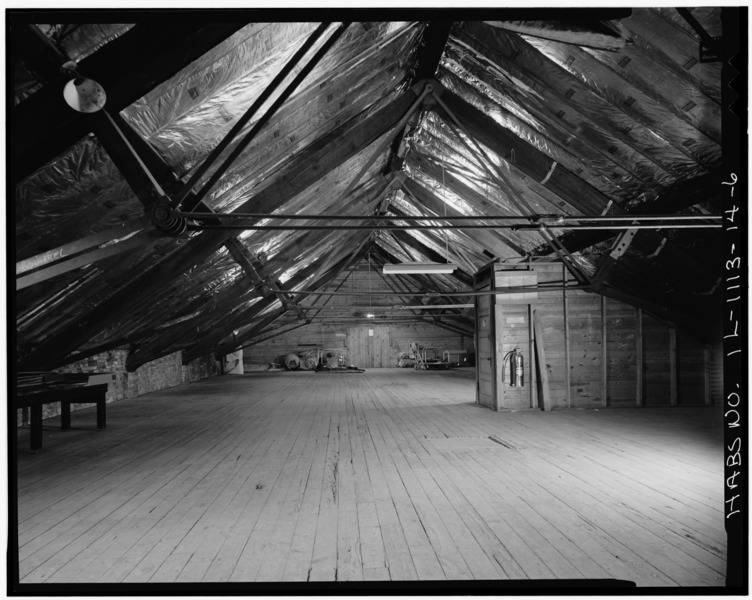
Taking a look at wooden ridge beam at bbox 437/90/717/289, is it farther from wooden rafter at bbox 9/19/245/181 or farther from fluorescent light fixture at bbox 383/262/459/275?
wooden rafter at bbox 9/19/245/181

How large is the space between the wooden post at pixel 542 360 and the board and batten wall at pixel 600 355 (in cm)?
7

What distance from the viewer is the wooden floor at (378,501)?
8.99 feet

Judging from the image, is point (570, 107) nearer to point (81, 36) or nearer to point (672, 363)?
point (81, 36)

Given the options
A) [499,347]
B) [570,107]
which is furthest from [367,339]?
[570,107]

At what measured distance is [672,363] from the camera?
8.80 metres

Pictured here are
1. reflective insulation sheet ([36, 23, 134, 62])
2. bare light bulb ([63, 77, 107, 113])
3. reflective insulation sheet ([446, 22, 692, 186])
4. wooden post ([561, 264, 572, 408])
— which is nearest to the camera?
reflective insulation sheet ([36, 23, 134, 62])

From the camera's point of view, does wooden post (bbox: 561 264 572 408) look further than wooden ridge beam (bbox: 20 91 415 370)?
Yes

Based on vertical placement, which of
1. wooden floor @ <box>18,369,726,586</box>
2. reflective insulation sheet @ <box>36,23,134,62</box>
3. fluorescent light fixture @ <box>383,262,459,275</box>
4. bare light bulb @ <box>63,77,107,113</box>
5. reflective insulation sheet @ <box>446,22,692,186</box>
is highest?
reflective insulation sheet @ <box>446,22,692,186</box>

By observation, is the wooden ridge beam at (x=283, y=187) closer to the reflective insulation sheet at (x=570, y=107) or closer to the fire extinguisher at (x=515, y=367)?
the reflective insulation sheet at (x=570, y=107)

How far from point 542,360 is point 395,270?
10.6ft

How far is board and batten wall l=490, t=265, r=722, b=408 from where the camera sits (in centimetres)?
878

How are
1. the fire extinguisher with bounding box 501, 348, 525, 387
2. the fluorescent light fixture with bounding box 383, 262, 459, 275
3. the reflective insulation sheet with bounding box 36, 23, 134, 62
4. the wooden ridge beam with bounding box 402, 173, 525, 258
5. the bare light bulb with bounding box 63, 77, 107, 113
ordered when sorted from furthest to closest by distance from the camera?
the fire extinguisher with bounding box 501, 348, 525, 387
the wooden ridge beam with bounding box 402, 173, 525, 258
the fluorescent light fixture with bounding box 383, 262, 459, 275
the bare light bulb with bounding box 63, 77, 107, 113
the reflective insulation sheet with bounding box 36, 23, 134, 62

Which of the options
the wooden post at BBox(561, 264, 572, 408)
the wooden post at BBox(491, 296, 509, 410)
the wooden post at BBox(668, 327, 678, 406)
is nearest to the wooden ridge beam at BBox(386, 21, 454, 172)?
the wooden post at BBox(491, 296, 509, 410)

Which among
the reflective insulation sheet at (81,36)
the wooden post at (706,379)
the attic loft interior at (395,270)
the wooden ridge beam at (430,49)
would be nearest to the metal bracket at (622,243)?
the attic loft interior at (395,270)
